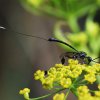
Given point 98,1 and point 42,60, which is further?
point 42,60

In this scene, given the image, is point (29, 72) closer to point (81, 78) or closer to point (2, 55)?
point (2, 55)

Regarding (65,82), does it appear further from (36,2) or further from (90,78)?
(36,2)

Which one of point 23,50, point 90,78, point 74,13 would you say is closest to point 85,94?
point 90,78

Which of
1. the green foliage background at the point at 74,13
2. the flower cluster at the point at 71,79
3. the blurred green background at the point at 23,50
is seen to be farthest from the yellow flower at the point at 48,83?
the blurred green background at the point at 23,50

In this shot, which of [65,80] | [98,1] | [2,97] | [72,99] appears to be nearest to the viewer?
[65,80]

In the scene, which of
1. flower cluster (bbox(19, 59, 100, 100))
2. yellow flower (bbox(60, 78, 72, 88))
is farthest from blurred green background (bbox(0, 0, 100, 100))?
yellow flower (bbox(60, 78, 72, 88))

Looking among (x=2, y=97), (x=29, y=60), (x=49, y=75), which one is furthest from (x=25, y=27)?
(x=49, y=75)

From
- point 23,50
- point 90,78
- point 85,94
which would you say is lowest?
point 85,94

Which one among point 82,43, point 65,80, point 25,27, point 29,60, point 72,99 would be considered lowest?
point 65,80
